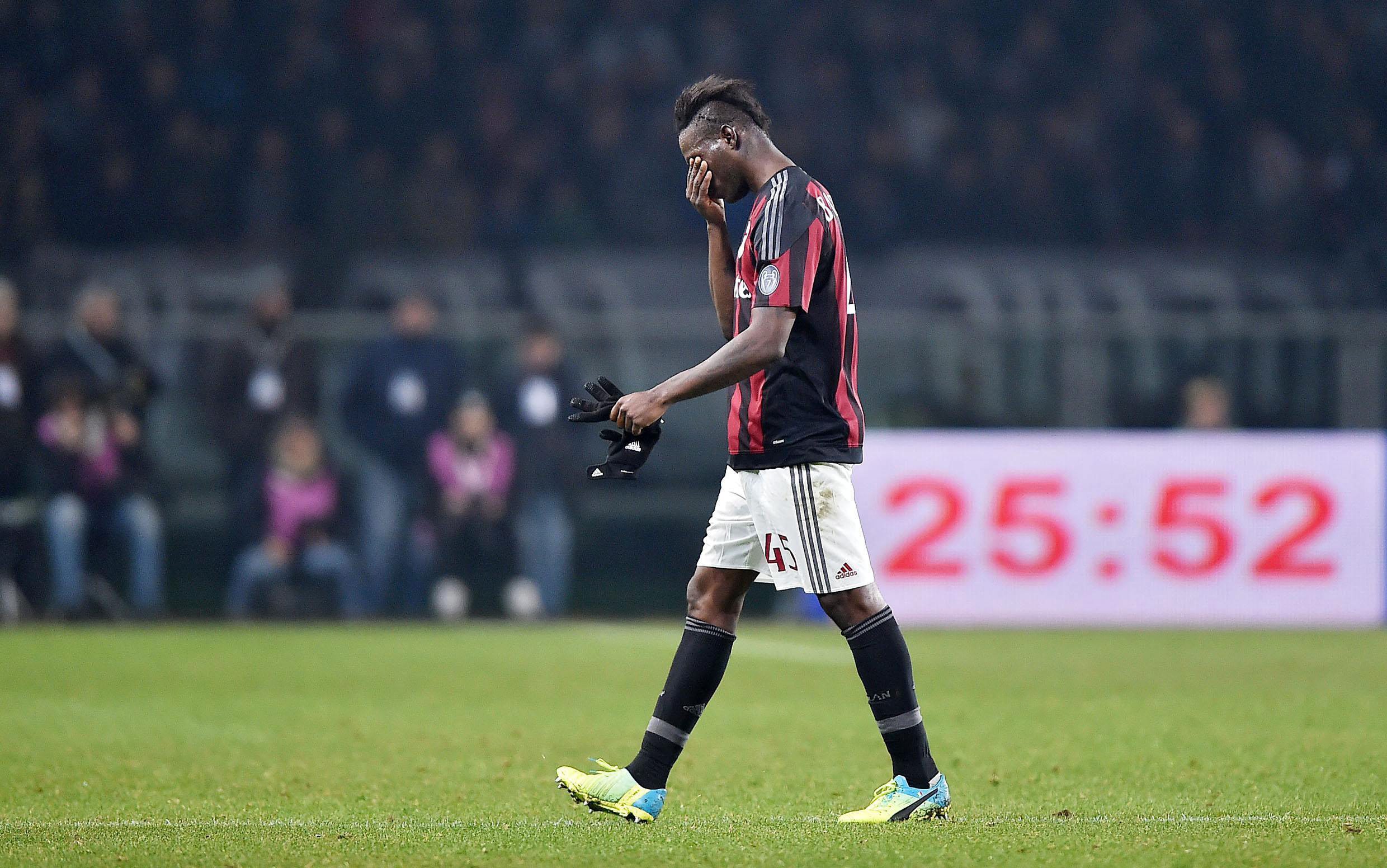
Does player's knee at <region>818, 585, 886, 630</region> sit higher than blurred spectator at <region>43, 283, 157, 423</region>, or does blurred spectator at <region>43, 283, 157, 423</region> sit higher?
blurred spectator at <region>43, 283, 157, 423</region>

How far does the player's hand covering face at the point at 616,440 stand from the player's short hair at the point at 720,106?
0.79 metres

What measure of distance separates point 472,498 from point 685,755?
657cm

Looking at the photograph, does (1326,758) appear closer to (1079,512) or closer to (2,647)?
(1079,512)

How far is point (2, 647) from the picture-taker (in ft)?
33.8

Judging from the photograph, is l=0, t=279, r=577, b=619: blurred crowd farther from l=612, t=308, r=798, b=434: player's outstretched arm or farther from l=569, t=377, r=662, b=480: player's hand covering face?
l=612, t=308, r=798, b=434: player's outstretched arm

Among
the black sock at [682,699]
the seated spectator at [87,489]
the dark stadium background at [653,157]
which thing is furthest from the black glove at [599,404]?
the dark stadium background at [653,157]

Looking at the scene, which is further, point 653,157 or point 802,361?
point 653,157

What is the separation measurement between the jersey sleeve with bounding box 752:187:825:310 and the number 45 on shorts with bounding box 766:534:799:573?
617 millimetres

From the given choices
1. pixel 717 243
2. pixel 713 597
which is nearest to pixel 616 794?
pixel 713 597

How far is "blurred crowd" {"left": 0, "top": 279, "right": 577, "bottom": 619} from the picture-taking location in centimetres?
1227

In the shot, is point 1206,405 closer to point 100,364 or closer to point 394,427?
point 394,427

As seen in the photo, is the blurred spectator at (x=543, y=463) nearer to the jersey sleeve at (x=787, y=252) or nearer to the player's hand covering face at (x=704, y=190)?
the player's hand covering face at (x=704, y=190)

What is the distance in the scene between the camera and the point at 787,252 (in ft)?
15.4

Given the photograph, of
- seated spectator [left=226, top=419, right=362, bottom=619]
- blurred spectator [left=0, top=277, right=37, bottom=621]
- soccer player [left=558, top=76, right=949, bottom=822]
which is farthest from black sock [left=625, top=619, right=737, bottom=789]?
blurred spectator [left=0, top=277, right=37, bottom=621]
